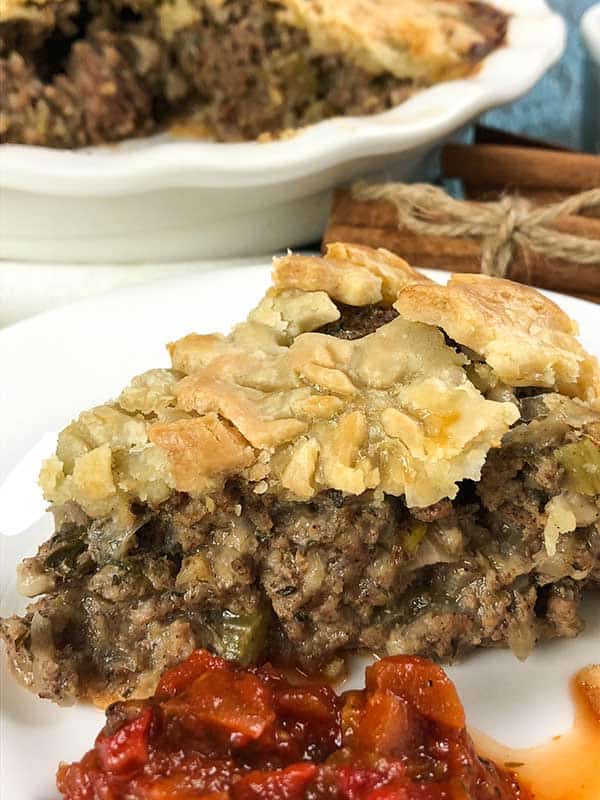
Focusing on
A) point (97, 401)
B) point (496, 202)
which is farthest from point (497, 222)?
point (97, 401)

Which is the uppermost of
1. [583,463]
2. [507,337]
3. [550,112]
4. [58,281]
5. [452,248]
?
[507,337]

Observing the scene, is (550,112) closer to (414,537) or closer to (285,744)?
(414,537)

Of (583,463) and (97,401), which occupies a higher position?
(583,463)

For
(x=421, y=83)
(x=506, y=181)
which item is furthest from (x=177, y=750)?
(x=421, y=83)

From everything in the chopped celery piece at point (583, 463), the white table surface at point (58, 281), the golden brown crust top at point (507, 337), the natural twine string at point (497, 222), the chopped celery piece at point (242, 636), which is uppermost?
the golden brown crust top at point (507, 337)

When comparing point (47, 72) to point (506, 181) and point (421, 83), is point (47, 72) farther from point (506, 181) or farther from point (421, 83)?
point (506, 181)

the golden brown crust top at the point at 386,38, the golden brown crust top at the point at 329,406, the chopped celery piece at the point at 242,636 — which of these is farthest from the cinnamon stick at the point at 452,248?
the chopped celery piece at the point at 242,636

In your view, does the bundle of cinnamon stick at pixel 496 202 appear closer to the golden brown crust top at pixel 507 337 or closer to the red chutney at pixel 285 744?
the golden brown crust top at pixel 507 337

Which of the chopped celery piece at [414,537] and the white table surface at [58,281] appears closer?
the chopped celery piece at [414,537]
